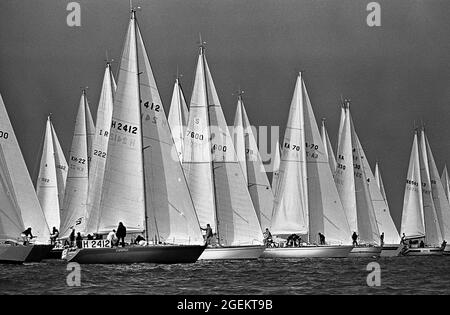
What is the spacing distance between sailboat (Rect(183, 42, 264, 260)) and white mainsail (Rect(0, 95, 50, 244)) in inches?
293

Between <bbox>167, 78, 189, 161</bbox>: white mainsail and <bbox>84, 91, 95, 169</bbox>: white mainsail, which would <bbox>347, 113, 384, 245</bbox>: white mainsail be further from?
<bbox>84, 91, 95, 169</bbox>: white mainsail

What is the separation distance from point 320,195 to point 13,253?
18475mm

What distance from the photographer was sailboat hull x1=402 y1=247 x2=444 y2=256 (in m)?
64.0

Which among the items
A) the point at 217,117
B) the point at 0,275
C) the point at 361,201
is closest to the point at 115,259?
the point at 0,275

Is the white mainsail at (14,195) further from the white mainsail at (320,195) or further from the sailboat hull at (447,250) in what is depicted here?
the sailboat hull at (447,250)

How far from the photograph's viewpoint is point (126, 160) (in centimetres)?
3803

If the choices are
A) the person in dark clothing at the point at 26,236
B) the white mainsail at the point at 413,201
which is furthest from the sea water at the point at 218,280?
the white mainsail at the point at 413,201

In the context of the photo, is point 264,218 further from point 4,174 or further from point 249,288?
point 249,288

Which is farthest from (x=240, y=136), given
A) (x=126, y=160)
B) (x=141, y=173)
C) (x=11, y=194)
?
(x=11, y=194)

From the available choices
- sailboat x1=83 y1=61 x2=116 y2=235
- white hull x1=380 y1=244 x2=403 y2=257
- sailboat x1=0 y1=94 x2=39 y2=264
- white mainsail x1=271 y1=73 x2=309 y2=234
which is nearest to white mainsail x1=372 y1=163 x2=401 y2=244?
white hull x1=380 y1=244 x2=403 y2=257

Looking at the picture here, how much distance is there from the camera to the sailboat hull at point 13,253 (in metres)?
38.8

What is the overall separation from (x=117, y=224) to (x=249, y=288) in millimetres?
10430

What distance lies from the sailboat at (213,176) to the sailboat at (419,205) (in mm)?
23995

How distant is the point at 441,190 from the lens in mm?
68250
